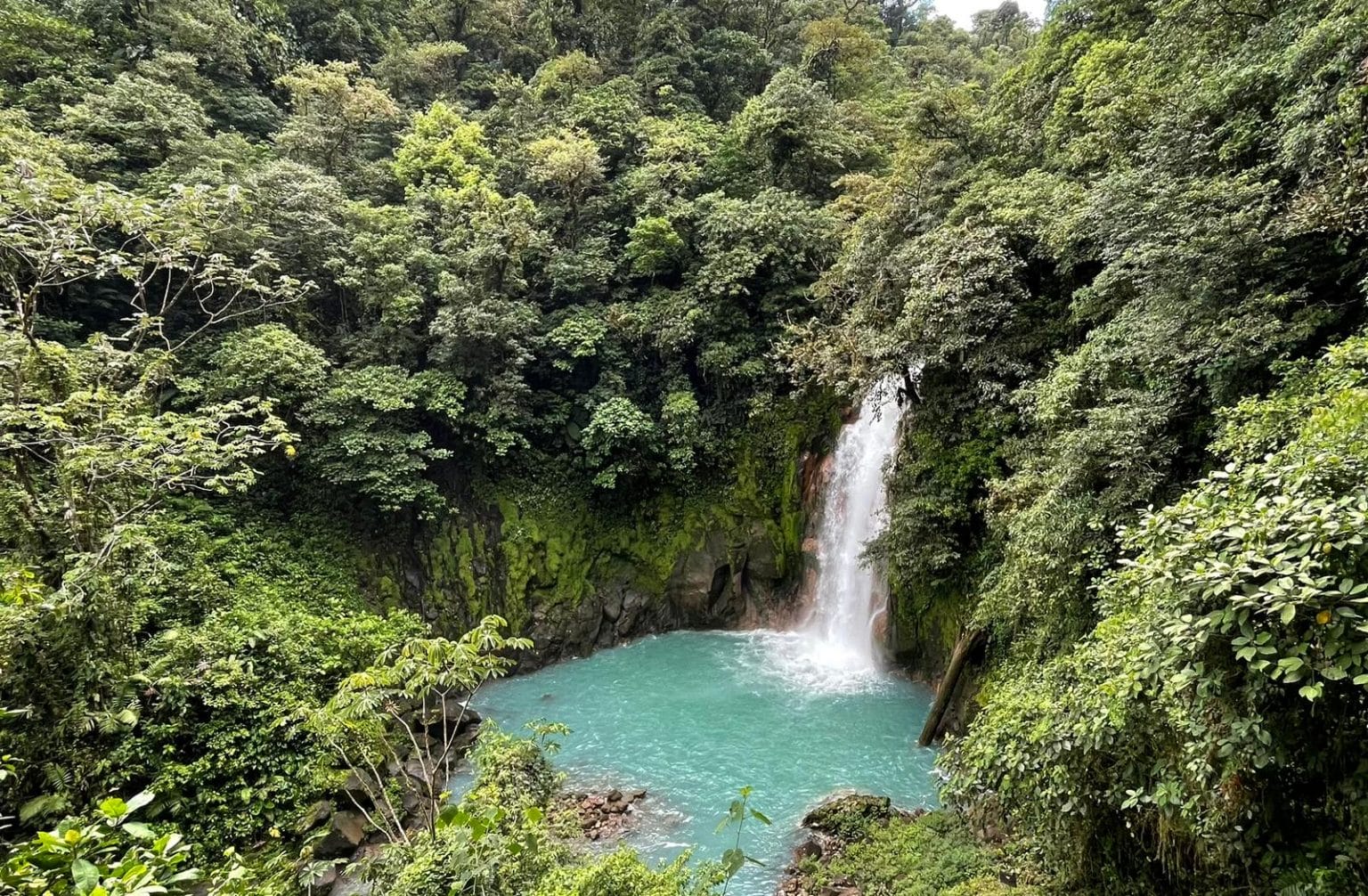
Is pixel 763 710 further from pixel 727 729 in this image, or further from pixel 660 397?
pixel 660 397

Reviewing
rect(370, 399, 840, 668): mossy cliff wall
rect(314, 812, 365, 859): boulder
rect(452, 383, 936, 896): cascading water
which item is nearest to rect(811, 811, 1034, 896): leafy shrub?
rect(452, 383, 936, 896): cascading water

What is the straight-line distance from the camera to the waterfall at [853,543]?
1259 centimetres

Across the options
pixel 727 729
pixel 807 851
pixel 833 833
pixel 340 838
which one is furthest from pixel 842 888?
pixel 340 838

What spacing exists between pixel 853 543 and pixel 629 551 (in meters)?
5.54

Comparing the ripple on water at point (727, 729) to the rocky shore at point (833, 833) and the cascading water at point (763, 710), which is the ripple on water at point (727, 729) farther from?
the rocky shore at point (833, 833)

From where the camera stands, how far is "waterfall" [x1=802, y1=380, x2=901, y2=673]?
496 inches

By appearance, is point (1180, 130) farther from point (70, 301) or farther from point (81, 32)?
point (81, 32)

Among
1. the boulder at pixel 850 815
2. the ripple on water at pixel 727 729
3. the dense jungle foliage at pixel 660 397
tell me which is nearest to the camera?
the dense jungle foliage at pixel 660 397

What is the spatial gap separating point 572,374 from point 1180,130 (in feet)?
40.6

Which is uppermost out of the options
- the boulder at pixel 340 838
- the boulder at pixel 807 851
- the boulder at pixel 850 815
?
the boulder at pixel 850 815

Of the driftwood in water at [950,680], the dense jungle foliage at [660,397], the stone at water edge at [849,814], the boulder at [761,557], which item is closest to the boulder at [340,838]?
the dense jungle foliage at [660,397]

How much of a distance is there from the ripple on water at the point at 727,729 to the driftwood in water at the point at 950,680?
28 centimetres

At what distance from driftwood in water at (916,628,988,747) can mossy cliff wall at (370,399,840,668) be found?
214 inches

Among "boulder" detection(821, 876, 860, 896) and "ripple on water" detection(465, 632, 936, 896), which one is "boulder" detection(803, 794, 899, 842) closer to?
"ripple on water" detection(465, 632, 936, 896)
